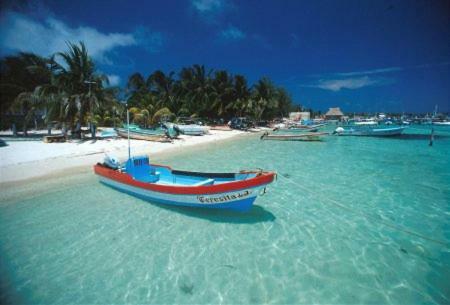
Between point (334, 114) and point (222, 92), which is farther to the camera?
point (334, 114)

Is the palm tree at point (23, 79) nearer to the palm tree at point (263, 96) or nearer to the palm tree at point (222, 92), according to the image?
the palm tree at point (222, 92)

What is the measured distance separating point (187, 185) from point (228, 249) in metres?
3.07

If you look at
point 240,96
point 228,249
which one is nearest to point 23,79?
point 228,249

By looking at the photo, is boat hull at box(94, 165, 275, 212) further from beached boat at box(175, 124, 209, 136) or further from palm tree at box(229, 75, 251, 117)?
palm tree at box(229, 75, 251, 117)

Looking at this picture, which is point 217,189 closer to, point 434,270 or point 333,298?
point 333,298

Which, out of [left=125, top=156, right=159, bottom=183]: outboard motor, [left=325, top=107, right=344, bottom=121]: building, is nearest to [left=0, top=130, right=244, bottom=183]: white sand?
[left=125, top=156, right=159, bottom=183]: outboard motor

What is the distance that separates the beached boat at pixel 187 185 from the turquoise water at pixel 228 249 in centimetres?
50

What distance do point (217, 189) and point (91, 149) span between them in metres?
15.7

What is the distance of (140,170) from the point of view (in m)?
9.66

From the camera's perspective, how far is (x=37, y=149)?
16.5 metres

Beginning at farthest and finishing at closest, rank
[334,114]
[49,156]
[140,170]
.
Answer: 1. [334,114]
2. [49,156]
3. [140,170]

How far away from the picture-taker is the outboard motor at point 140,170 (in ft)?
31.6

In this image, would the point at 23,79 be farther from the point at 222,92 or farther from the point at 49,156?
the point at 222,92

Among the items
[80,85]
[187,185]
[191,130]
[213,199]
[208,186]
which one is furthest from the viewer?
[191,130]
